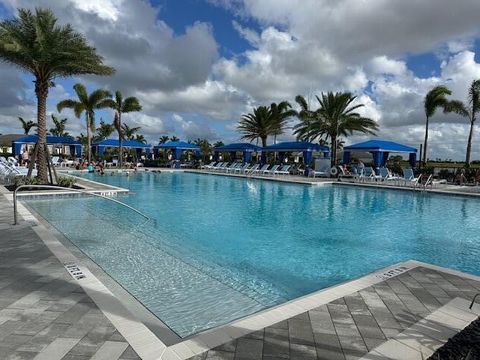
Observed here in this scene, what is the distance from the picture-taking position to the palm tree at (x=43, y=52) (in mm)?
11055

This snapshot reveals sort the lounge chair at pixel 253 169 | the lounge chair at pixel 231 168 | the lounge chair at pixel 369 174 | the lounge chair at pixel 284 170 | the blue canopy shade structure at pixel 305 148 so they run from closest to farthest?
1. the lounge chair at pixel 369 174
2. the lounge chair at pixel 284 170
3. the blue canopy shade structure at pixel 305 148
4. the lounge chair at pixel 253 169
5. the lounge chair at pixel 231 168

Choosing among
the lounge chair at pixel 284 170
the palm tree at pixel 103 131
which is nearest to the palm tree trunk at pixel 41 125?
the lounge chair at pixel 284 170

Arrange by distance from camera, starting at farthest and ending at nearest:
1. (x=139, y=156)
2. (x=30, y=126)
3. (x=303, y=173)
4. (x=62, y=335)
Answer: (x=30, y=126) → (x=139, y=156) → (x=303, y=173) → (x=62, y=335)

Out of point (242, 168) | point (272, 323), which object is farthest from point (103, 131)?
point (272, 323)

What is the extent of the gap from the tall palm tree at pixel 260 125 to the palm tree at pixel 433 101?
1369 centimetres

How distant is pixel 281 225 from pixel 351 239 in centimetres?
188

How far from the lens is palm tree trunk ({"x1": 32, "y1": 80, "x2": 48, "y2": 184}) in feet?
40.5

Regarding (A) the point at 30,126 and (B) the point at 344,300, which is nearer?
(B) the point at 344,300

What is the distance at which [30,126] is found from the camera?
47719 mm

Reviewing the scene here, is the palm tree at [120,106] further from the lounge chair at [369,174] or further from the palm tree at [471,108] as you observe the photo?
the palm tree at [471,108]

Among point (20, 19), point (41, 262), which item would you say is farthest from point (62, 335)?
point (20, 19)

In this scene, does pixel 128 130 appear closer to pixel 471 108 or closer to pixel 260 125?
pixel 260 125

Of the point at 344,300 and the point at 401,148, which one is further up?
the point at 401,148

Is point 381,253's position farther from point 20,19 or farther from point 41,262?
point 20,19
